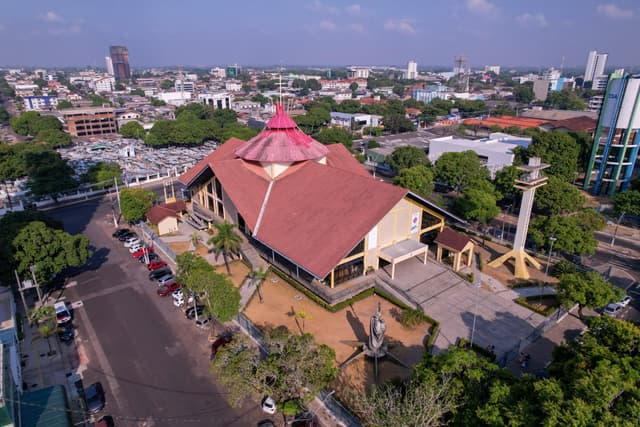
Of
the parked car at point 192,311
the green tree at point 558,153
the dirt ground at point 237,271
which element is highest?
the green tree at point 558,153

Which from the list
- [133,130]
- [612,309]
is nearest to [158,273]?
[612,309]

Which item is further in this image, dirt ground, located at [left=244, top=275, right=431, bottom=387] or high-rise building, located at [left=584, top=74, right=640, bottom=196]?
high-rise building, located at [left=584, top=74, right=640, bottom=196]

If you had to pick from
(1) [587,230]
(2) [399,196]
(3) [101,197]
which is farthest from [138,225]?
(1) [587,230]

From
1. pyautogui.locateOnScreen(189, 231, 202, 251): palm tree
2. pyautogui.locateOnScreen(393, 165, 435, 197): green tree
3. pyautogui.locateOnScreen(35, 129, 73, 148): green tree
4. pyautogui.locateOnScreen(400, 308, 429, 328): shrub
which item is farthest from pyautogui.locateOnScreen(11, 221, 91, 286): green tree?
pyautogui.locateOnScreen(35, 129, 73, 148): green tree

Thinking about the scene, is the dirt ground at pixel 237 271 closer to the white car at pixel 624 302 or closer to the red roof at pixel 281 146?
the red roof at pixel 281 146

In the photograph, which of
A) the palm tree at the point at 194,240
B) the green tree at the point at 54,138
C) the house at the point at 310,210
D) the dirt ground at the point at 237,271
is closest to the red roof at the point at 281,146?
the house at the point at 310,210

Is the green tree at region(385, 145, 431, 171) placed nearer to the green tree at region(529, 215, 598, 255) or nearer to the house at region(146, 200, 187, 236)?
the green tree at region(529, 215, 598, 255)
